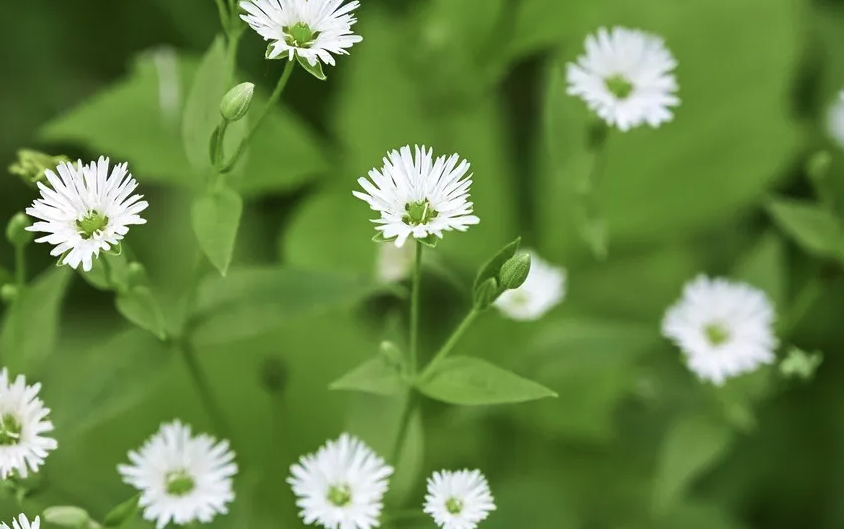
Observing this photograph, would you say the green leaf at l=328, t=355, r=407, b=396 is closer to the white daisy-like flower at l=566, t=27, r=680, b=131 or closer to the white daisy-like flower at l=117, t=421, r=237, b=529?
the white daisy-like flower at l=117, t=421, r=237, b=529

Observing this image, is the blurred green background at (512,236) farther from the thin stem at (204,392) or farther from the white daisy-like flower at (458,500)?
the white daisy-like flower at (458,500)

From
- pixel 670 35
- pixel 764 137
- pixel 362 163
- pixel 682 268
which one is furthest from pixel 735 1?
pixel 362 163

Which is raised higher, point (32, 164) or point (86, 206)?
point (32, 164)

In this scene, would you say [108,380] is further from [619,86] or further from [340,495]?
[619,86]

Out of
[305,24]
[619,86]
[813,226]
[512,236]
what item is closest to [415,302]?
[305,24]

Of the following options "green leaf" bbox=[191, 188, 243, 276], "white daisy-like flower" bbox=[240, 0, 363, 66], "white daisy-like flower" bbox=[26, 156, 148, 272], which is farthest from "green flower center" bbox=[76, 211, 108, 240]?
"white daisy-like flower" bbox=[240, 0, 363, 66]

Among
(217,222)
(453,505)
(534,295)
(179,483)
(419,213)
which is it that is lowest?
(453,505)

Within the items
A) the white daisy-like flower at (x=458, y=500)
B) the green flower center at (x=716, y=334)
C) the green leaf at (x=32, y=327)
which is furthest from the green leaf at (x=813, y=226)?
the green leaf at (x=32, y=327)
